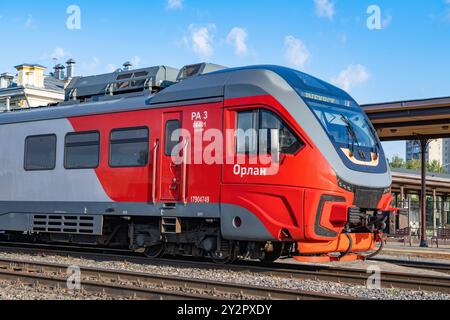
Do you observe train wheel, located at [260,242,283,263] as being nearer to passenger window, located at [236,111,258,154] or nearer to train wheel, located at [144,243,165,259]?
passenger window, located at [236,111,258,154]

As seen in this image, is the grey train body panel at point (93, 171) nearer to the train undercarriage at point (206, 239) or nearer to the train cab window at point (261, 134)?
the train cab window at point (261, 134)

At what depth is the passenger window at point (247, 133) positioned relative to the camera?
38.5 ft

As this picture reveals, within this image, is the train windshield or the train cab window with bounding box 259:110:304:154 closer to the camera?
the train cab window with bounding box 259:110:304:154

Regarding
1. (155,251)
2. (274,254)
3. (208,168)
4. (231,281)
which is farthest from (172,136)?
(231,281)

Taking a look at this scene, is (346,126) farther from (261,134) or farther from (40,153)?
(40,153)

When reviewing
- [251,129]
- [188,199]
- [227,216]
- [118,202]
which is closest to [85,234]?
[118,202]

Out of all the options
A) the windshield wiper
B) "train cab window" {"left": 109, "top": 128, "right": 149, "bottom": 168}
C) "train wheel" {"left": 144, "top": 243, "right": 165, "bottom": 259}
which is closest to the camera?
the windshield wiper

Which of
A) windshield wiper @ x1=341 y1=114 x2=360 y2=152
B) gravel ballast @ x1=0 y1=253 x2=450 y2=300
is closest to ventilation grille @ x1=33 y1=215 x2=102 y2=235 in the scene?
gravel ballast @ x1=0 y1=253 x2=450 y2=300

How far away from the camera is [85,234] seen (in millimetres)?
14711

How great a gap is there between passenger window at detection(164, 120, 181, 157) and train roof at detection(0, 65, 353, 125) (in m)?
0.43

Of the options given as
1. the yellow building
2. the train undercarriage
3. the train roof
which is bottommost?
the train undercarriage

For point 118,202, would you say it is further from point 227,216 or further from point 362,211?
point 362,211

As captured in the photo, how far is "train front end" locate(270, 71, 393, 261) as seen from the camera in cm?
1127
